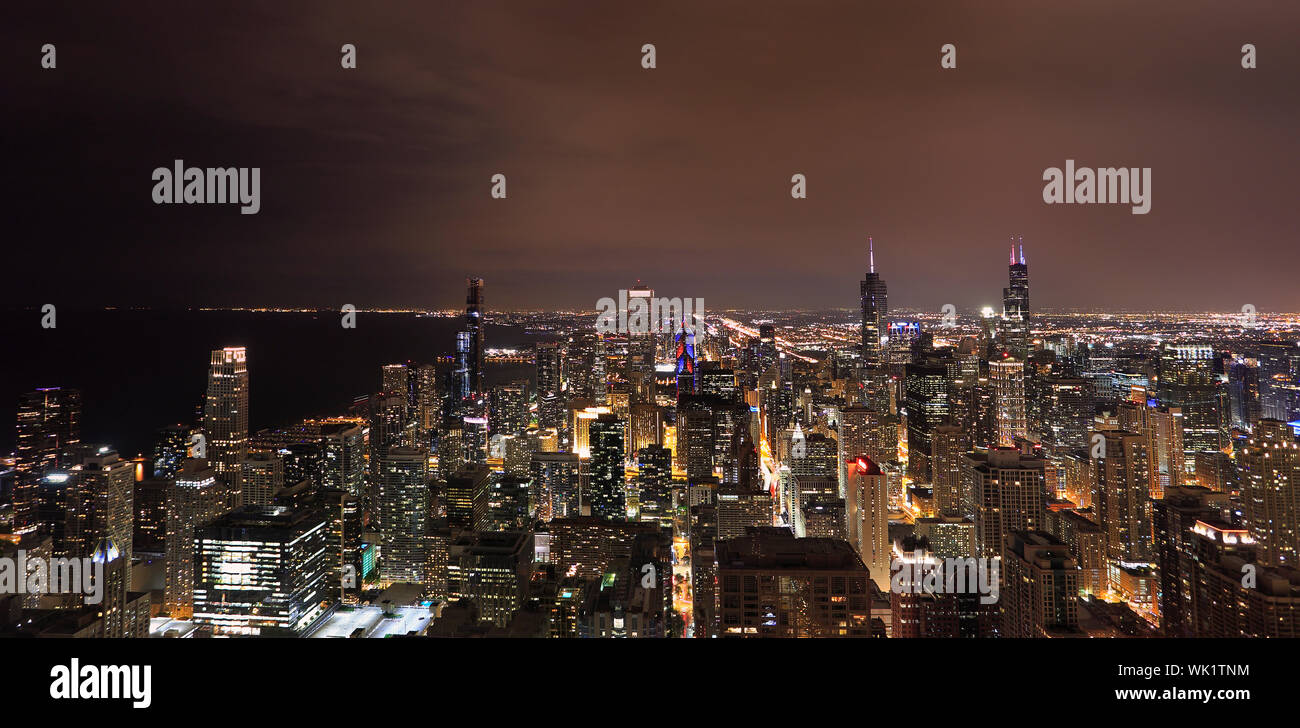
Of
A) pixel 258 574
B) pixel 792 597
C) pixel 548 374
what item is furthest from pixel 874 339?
pixel 258 574

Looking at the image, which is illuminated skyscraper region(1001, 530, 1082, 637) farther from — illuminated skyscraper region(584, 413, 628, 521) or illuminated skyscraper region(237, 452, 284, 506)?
illuminated skyscraper region(237, 452, 284, 506)

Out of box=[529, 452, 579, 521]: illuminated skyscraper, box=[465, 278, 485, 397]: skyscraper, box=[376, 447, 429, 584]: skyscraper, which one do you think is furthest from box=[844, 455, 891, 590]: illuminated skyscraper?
box=[376, 447, 429, 584]: skyscraper

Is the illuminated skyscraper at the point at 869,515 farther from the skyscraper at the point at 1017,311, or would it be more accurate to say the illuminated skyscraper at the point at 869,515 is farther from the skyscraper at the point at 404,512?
the skyscraper at the point at 404,512

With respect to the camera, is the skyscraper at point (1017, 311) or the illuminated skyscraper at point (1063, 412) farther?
the illuminated skyscraper at point (1063, 412)

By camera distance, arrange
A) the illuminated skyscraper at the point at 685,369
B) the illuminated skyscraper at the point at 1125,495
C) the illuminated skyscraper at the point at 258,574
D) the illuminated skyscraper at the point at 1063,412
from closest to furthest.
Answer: the illuminated skyscraper at the point at 1125,495
the illuminated skyscraper at the point at 258,574
the illuminated skyscraper at the point at 1063,412
the illuminated skyscraper at the point at 685,369

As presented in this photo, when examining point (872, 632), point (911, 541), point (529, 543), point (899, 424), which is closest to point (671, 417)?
point (899, 424)

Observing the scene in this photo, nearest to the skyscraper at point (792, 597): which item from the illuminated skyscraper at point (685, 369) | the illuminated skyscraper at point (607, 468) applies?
the illuminated skyscraper at point (607, 468)

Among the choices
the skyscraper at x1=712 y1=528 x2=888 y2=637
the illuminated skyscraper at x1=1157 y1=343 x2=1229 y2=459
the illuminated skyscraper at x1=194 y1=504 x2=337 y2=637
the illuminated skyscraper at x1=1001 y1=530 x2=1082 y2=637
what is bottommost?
the illuminated skyscraper at x1=194 y1=504 x2=337 y2=637
